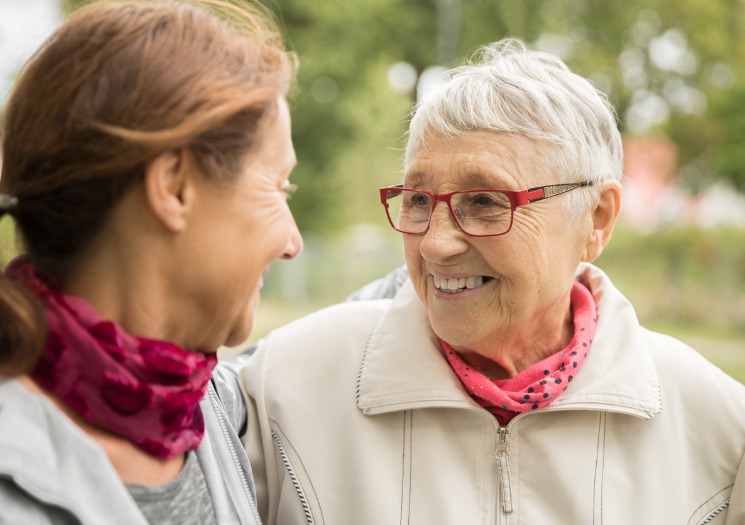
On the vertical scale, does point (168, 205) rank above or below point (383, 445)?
above

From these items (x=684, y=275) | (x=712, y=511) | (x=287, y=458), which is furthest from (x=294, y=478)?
(x=684, y=275)

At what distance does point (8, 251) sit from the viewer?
1.44 meters

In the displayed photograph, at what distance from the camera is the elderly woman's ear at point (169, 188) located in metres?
1.35

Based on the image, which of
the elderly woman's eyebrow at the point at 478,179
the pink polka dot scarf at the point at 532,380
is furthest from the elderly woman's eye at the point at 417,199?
the pink polka dot scarf at the point at 532,380

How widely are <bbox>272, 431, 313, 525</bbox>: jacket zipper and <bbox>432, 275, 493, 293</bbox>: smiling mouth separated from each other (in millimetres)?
545

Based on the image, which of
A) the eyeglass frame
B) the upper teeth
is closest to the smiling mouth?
the upper teeth

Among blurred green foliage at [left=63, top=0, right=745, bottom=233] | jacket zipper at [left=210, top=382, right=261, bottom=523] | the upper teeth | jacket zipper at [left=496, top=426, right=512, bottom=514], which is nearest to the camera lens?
jacket zipper at [left=210, top=382, right=261, bottom=523]

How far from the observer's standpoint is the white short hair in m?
1.99

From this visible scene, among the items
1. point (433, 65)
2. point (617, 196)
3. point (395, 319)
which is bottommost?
point (433, 65)

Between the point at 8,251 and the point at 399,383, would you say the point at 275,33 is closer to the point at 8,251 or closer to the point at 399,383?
the point at 8,251

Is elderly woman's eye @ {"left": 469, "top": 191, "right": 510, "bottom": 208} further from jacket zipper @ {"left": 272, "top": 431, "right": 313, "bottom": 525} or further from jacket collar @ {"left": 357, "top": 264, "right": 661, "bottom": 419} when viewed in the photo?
jacket zipper @ {"left": 272, "top": 431, "right": 313, "bottom": 525}

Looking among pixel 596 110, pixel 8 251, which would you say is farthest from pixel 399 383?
pixel 8 251

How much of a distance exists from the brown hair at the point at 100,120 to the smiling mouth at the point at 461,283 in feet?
2.55

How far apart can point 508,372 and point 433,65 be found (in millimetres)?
12988
